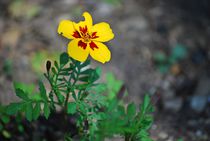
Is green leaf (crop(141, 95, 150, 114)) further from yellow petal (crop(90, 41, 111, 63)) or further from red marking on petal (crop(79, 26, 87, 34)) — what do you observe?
red marking on petal (crop(79, 26, 87, 34))

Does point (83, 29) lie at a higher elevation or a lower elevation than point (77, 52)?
higher

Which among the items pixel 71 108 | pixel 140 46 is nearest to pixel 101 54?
pixel 71 108

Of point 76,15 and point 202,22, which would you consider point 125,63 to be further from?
point 202,22

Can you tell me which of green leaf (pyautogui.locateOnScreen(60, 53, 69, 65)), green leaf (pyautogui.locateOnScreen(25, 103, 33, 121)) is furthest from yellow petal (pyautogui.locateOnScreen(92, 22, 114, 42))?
green leaf (pyautogui.locateOnScreen(25, 103, 33, 121))

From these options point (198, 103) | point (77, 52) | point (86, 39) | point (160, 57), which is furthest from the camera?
point (160, 57)

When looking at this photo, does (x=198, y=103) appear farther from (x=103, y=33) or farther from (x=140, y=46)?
(x=103, y=33)

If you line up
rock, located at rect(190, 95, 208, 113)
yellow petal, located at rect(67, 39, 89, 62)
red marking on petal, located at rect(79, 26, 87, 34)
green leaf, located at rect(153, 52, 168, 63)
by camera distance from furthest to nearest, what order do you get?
green leaf, located at rect(153, 52, 168, 63), rock, located at rect(190, 95, 208, 113), red marking on petal, located at rect(79, 26, 87, 34), yellow petal, located at rect(67, 39, 89, 62)

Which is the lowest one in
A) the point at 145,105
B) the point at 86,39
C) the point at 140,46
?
the point at 145,105
